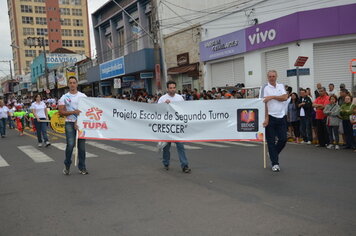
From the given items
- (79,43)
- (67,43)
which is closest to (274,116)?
(67,43)

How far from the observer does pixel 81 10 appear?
109562 millimetres

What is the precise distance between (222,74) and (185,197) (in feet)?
59.0

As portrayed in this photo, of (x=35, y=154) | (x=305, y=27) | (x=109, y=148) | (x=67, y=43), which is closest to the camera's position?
(x=35, y=154)

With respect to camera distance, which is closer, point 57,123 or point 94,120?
point 94,120

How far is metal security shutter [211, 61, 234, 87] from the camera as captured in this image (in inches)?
872

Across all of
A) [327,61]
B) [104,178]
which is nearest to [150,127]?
[104,178]

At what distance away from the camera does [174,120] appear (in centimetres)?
766

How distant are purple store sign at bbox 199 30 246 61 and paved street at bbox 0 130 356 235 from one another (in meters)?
12.3

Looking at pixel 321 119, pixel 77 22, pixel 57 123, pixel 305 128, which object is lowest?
pixel 305 128

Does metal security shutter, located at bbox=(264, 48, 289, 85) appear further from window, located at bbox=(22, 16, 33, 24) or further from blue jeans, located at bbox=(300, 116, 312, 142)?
window, located at bbox=(22, 16, 33, 24)

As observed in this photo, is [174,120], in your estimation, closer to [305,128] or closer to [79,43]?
[305,128]

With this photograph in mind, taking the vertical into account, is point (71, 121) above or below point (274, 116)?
above

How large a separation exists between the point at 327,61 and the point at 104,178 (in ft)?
43.9

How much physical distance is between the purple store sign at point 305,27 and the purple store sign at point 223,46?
953 millimetres
